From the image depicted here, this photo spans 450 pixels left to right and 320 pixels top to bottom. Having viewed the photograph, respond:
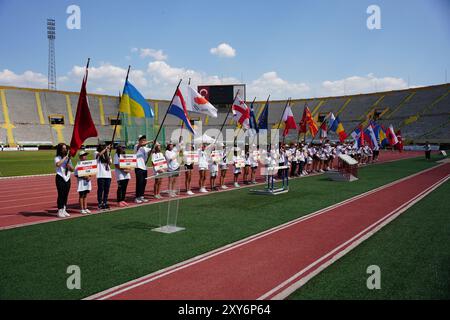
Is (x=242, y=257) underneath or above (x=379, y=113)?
underneath

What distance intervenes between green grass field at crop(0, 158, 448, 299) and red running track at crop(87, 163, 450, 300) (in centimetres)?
34

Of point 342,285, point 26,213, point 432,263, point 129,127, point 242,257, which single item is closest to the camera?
point 342,285

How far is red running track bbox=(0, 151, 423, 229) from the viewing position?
9141mm

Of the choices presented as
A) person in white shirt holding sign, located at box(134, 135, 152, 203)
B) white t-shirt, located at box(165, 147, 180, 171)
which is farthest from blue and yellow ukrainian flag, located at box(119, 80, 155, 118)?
white t-shirt, located at box(165, 147, 180, 171)

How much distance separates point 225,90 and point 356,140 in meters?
36.0

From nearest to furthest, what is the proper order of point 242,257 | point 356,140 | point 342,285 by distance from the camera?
point 342,285, point 242,257, point 356,140

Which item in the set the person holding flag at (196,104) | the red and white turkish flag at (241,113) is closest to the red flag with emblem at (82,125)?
the person holding flag at (196,104)

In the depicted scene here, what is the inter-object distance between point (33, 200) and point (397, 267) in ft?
36.5

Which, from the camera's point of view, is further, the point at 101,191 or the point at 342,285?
the point at 101,191

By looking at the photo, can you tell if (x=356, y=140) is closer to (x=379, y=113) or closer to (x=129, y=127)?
(x=129, y=127)

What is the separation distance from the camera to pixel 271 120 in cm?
7244

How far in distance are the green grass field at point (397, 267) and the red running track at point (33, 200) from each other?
6699 millimetres

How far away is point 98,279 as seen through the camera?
4.99 m

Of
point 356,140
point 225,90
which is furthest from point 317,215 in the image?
point 225,90
